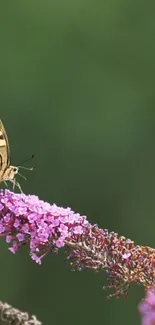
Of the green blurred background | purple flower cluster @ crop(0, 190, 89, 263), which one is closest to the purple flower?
purple flower cluster @ crop(0, 190, 89, 263)

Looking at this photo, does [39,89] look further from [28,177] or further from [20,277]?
[20,277]

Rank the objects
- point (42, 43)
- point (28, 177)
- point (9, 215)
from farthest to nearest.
A: 1. point (42, 43)
2. point (28, 177)
3. point (9, 215)

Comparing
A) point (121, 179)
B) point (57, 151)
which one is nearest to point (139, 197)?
point (121, 179)

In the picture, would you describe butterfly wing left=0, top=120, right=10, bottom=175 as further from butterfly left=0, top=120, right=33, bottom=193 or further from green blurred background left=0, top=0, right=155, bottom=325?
green blurred background left=0, top=0, right=155, bottom=325

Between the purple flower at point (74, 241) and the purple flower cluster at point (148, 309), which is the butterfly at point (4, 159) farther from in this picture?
the purple flower cluster at point (148, 309)

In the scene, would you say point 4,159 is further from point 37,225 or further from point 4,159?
point 37,225

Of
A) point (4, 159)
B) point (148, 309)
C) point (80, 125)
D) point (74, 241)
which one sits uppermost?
point (80, 125)

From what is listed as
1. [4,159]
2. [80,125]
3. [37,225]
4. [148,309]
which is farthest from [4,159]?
[80,125]
